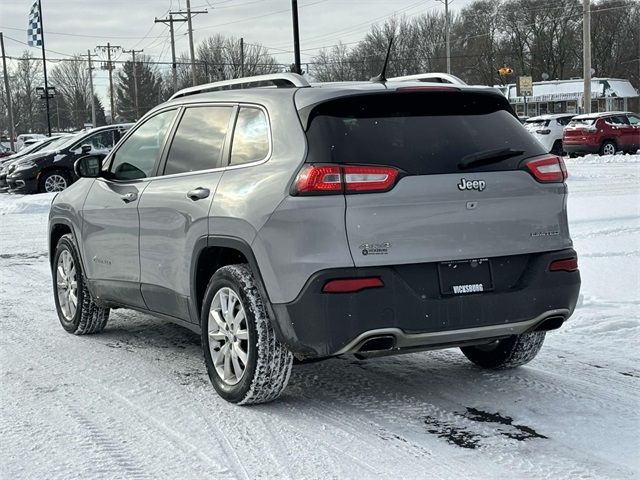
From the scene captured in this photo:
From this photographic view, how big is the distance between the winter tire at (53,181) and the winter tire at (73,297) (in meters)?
14.0

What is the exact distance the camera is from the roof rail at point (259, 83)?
4.75m

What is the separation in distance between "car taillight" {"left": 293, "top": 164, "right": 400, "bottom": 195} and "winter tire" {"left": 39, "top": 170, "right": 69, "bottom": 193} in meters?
17.2

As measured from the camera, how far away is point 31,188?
20.1 m

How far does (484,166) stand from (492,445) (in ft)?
4.65

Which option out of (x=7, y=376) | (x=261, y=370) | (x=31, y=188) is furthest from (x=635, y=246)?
(x=31, y=188)

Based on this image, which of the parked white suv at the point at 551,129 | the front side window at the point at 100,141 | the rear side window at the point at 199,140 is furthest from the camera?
the parked white suv at the point at 551,129

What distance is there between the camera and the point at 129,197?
5.66 m

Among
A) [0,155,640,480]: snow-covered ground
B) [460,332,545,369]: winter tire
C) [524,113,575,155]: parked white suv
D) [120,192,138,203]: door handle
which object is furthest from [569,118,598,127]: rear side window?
[120,192,138,203]: door handle

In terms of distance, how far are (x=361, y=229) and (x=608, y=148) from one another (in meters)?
27.6

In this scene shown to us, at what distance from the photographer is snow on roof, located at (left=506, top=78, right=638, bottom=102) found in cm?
6000

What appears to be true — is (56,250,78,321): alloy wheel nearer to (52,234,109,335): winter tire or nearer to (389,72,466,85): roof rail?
(52,234,109,335): winter tire

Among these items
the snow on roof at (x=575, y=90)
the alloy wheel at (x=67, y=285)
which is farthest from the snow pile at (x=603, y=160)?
the snow on roof at (x=575, y=90)

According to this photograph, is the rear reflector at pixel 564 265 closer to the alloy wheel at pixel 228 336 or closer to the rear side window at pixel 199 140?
the alloy wheel at pixel 228 336

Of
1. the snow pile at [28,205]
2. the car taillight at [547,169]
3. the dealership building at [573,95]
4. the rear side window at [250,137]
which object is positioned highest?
the dealership building at [573,95]
